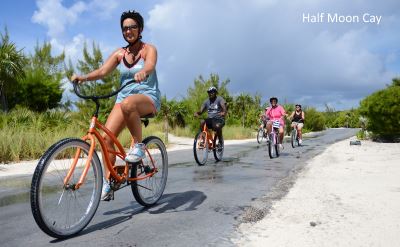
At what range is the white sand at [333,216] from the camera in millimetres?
3258

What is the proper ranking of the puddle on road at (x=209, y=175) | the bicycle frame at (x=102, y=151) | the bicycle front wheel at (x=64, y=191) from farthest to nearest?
the puddle on road at (x=209, y=175) → the bicycle frame at (x=102, y=151) → the bicycle front wheel at (x=64, y=191)

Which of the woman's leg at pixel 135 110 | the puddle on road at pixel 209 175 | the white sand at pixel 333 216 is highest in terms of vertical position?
the woman's leg at pixel 135 110

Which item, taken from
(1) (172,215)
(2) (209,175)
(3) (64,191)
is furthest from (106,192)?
(2) (209,175)

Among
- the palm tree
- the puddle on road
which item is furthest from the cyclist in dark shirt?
the palm tree

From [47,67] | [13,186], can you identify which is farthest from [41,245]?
[47,67]

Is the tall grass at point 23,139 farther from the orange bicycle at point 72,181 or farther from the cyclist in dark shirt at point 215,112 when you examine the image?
the orange bicycle at point 72,181

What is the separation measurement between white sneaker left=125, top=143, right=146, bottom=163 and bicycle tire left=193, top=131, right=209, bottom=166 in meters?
4.98

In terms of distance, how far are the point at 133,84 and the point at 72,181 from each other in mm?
1252

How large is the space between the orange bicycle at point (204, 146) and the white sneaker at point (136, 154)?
4946 millimetres

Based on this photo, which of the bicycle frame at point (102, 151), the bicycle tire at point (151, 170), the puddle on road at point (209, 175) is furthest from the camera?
the puddle on road at point (209, 175)

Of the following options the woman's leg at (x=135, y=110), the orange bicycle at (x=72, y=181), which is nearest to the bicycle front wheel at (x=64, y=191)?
the orange bicycle at (x=72, y=181)

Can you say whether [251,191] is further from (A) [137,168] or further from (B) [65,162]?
(B) [65,162]

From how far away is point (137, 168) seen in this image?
14.0ft

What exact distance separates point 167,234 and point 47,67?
36677 mm
